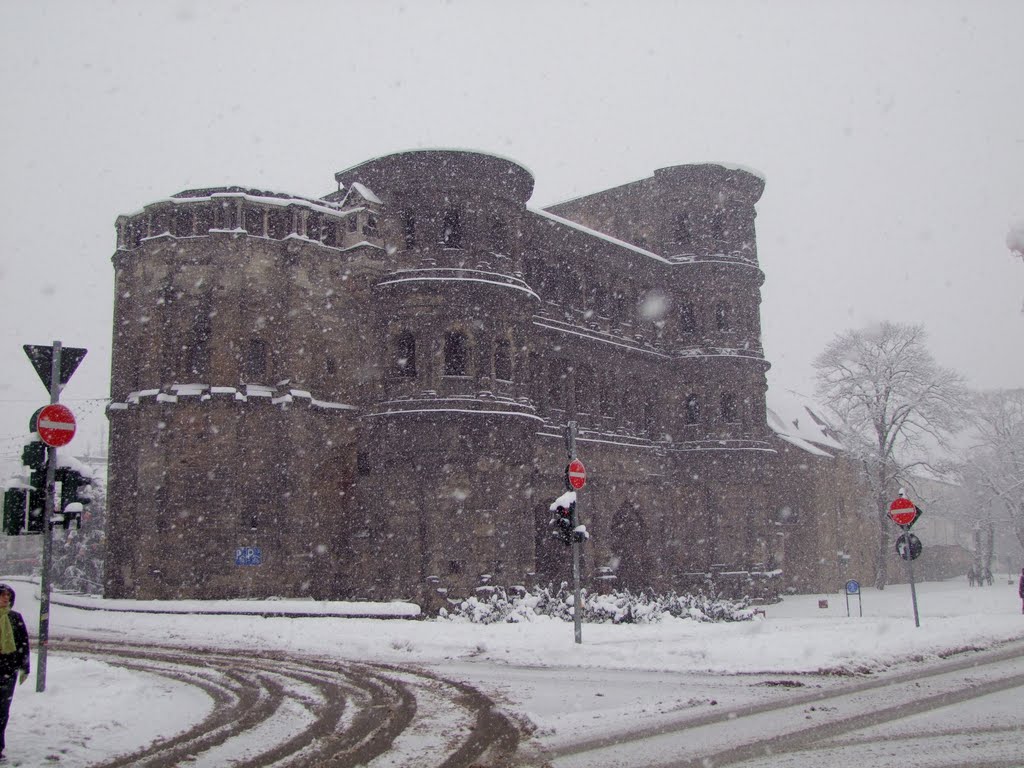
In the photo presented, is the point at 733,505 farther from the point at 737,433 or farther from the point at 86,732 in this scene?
the point at 86,732

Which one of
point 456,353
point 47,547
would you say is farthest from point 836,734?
point 456,353

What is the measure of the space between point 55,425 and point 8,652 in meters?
3.33

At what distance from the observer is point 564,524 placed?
1733 centimetres

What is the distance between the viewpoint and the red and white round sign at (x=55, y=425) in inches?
429

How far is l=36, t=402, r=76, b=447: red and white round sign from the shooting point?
10.9m

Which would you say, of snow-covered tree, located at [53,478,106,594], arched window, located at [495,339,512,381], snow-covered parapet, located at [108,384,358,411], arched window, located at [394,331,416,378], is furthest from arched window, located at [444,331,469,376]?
snow-covered tree, located at [53,478,106,594]

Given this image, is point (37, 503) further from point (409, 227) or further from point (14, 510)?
point (409, 227)

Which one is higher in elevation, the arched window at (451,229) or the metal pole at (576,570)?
the arched window at (451,229)

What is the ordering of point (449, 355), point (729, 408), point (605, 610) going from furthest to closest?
1. point (729, 408)
2. point (449, 355)
3. point (605, 610)

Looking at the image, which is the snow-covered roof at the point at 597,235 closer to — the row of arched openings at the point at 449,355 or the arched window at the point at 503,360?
the arched window at the point at 503,360

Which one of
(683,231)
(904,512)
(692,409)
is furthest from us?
(683,231)

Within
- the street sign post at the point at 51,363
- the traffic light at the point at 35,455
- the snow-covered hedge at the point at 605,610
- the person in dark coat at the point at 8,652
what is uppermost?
the street sign post at the point at 51,363

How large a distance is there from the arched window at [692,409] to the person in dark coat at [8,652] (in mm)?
36067

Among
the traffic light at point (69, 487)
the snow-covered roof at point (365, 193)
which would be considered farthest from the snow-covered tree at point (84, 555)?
the traffic light at point (69, 487)
